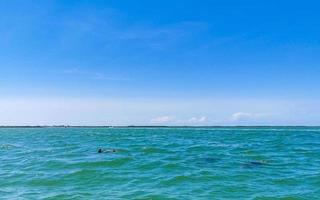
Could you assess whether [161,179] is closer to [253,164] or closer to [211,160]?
[253,164]

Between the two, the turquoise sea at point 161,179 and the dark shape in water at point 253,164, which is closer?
the turquoise sea at point 161,179

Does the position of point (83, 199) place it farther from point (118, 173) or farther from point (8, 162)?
point (8, 162)

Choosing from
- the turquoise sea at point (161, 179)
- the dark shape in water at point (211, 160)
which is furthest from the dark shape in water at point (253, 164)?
the dark shape in water at point (211, 160)

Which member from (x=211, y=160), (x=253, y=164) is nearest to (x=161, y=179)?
(x=253, y=164)

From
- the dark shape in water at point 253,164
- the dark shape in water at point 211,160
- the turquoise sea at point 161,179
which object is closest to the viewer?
the turquoise sea at point 161,179

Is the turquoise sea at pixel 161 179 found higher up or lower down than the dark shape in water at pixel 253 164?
lower down

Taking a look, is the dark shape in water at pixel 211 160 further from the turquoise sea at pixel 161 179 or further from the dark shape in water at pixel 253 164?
the dark shape in water at pixel 253 164

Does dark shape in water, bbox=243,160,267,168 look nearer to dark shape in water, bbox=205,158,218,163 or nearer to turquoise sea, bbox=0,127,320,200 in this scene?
turquoise sea, bbox=0,127,320,200

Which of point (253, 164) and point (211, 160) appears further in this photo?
point (211, 160)

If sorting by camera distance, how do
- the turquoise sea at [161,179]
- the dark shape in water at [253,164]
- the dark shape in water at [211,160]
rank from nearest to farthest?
the turquoise sea at [161,179]
the dark shape in water at [253,164]
the dark shape in water at [211,160]

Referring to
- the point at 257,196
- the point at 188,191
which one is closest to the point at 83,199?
the point at 188,191

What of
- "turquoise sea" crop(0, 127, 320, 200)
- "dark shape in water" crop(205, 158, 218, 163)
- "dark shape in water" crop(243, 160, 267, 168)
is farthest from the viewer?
"dark shape in water" crop(205, 158, 218, 163)

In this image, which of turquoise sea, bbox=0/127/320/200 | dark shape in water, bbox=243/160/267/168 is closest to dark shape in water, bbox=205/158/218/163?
turquoise sea, bbox=0/127/320/200

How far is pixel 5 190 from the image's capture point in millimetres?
18469
